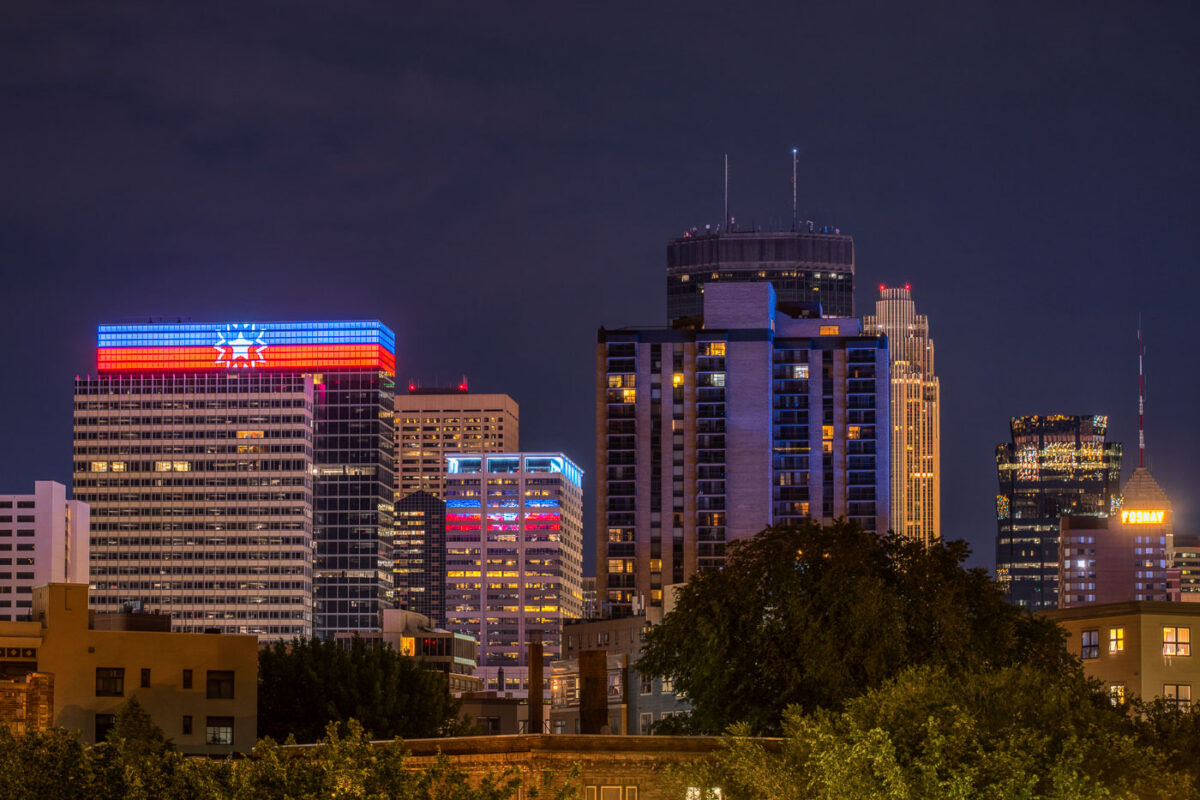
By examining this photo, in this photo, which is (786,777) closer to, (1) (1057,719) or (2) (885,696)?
(2) (885,696)

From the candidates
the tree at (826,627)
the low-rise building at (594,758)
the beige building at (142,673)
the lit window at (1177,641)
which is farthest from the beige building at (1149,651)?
the low-rise building at (594,758)

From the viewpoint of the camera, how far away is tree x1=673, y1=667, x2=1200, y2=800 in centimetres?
5775

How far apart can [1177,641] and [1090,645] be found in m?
7.64

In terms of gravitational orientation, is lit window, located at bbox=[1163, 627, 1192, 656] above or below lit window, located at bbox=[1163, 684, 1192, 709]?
above

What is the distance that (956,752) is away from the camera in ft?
196

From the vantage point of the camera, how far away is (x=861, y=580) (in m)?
94.9

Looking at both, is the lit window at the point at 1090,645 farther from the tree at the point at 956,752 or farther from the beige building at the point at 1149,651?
the tree at the point at 956,752

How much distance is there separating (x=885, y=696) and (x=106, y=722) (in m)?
71.4

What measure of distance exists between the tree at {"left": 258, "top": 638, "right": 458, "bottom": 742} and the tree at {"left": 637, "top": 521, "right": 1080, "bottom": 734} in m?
34.5

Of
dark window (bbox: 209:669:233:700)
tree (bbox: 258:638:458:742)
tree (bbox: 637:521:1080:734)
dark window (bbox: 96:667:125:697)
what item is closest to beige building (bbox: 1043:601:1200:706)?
tree (bbox: 637:521:1080:734)

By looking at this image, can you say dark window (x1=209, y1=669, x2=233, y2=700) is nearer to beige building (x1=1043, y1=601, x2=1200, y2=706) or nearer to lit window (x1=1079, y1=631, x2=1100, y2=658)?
beige building (x1=1043, y1=601, x2=1200, y2=706)

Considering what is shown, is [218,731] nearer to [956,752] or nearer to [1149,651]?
[1149,651]

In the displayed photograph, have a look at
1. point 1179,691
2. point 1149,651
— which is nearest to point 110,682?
point 1149,651

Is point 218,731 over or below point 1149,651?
below
